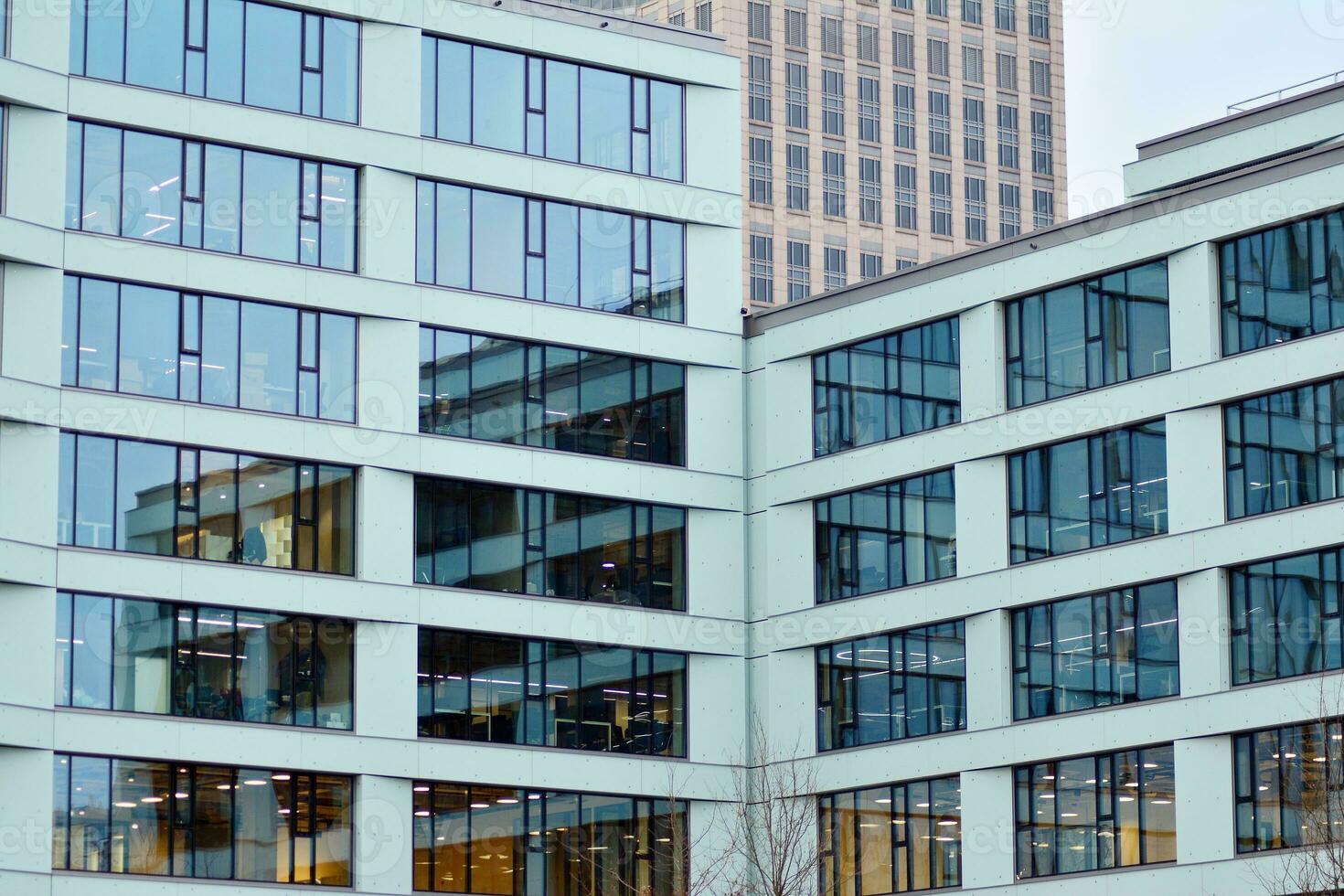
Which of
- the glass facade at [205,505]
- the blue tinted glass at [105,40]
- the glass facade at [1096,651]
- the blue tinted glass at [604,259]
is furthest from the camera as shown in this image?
the blue tinted glass at [604,259]

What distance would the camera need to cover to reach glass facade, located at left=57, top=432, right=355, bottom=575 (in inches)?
2108

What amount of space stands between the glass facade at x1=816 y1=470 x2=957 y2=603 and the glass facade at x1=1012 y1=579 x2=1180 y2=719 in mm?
2967

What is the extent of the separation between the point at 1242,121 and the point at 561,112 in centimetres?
1681

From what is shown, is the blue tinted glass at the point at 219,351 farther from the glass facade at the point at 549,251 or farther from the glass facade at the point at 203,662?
the glass facade at the point at 549,251

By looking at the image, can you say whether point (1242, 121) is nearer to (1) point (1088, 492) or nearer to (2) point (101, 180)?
(1) point (1088, 492)

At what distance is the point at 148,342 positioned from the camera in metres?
54.9

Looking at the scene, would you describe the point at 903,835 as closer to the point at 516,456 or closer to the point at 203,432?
the point at 516,456

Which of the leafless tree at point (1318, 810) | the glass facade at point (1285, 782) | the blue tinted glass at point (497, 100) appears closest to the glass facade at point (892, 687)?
the glass facade at point (1285, 782)

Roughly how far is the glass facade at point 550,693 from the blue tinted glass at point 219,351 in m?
7.25

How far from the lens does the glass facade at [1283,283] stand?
165ft

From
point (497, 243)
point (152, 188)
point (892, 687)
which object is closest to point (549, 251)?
point (497, 243)

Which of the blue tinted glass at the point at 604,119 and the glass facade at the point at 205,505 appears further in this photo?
the blue tinted glass at the point at 604,119

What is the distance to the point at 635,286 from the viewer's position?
62.0 m

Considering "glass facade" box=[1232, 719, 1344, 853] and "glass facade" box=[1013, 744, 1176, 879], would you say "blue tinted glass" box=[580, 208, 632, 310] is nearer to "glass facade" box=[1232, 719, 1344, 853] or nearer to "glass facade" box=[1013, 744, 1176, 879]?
"glass facade" box=[1013, 744, 1176, 879]
